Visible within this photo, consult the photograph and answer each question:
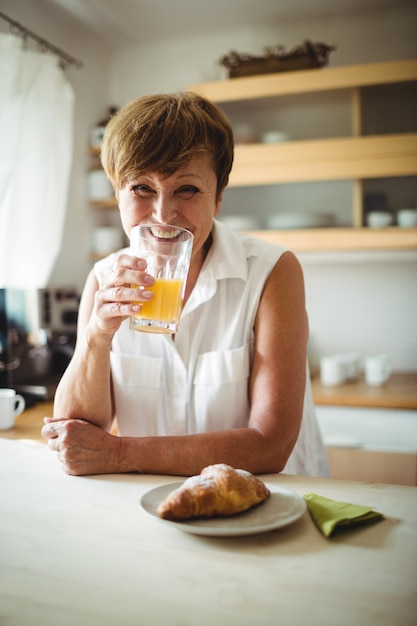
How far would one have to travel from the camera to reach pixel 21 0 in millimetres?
2793

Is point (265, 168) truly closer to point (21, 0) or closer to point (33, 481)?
point (21, 0)

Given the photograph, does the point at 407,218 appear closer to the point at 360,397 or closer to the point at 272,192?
the point at 272,192

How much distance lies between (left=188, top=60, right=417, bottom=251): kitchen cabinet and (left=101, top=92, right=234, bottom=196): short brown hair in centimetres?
168

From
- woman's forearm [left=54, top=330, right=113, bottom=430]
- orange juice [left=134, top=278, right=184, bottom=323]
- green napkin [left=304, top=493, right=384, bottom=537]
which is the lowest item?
green napkin [left=304, top=493, right=384, bottom=537]

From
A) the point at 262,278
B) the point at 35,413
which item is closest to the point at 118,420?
the point at 262,278

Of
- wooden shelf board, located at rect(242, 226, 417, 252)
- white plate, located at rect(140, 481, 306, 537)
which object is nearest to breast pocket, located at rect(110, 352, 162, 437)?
white plate, located at rect(140, 481, 306, 537)

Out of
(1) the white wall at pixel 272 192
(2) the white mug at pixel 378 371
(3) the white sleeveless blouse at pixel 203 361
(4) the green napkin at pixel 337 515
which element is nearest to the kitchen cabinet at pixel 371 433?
(2) the white mug at pixel 378 371

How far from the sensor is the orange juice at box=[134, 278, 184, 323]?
106 cm

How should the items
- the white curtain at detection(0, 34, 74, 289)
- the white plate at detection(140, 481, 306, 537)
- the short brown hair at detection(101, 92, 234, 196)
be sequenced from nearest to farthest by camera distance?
the white plate at detection(140, 481, 306, 537) < the short brown hair at detection(101, 92, 234, 196) < the white curtain at detection(0, 34, 74, 289)

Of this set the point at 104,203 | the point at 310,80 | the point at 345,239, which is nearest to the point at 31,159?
the point at 104,203

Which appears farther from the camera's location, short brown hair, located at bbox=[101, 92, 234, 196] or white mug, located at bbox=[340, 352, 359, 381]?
white mug, located at bbox=[340, 352, 359, 381]

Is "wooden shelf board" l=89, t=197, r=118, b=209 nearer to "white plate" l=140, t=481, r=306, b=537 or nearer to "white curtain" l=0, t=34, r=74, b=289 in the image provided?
"white curtain" l=0, t=34, r=74, b=289

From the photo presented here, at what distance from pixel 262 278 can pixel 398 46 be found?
2.45 m

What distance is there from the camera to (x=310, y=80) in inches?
112
